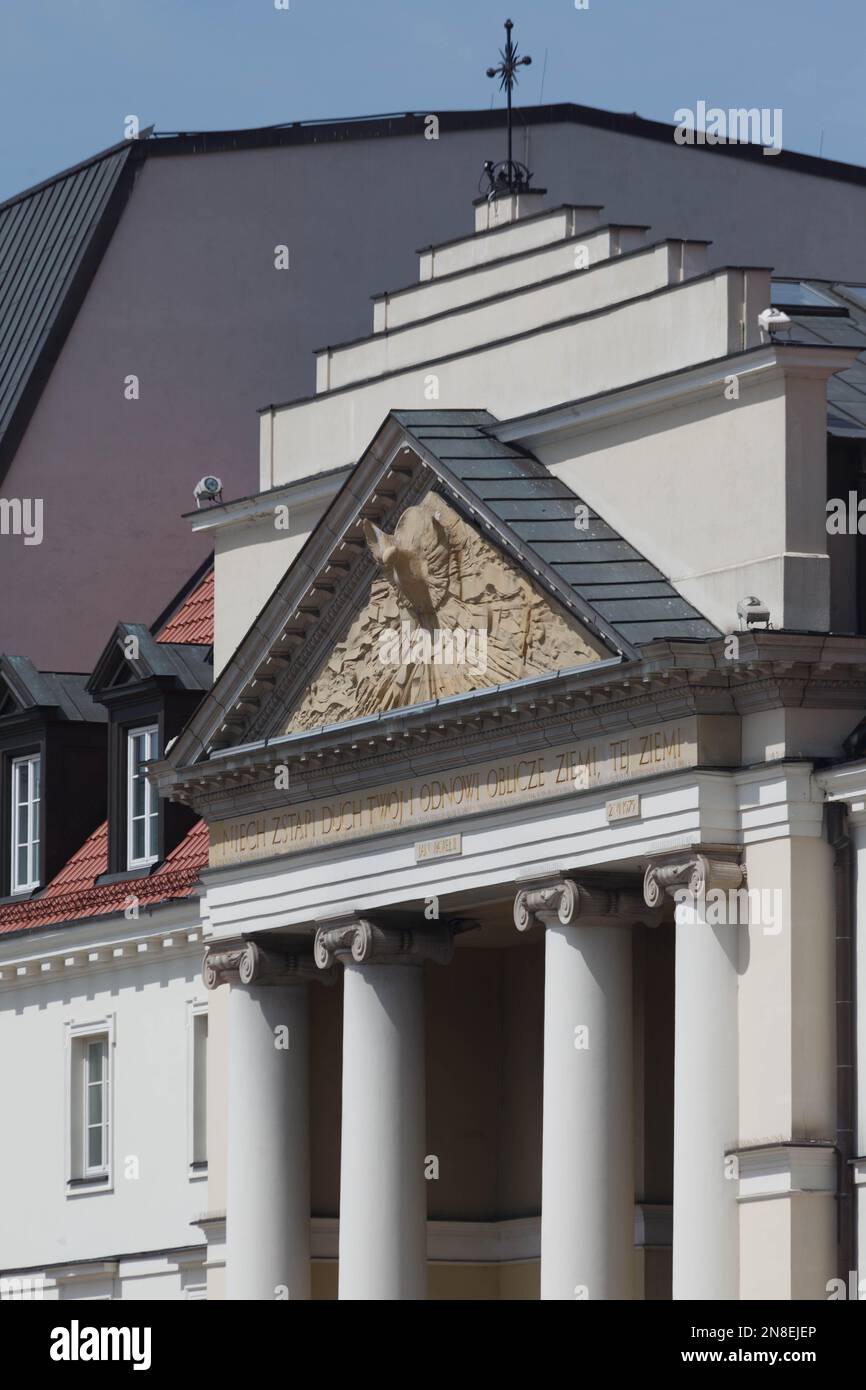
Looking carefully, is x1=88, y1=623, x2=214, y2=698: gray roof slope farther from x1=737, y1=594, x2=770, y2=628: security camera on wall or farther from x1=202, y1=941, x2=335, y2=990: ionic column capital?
x1=737, y1=594, x2=770, y2=628: security camera on wall

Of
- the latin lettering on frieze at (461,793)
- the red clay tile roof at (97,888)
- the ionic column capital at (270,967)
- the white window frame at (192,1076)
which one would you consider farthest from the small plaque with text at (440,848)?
the white window frame at (192,1076)

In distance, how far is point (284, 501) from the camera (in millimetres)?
48969

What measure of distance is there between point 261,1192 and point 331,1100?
200 cm

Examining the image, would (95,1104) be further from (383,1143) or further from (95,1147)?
(383,1143)

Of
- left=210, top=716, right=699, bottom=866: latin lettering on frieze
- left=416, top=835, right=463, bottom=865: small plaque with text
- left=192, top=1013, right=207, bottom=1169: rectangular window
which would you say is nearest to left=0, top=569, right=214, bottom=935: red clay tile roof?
left=192, top=1013, right=207, bottom=1169: rectangular window

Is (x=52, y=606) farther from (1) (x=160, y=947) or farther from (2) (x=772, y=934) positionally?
(2) (x=772, y=934)

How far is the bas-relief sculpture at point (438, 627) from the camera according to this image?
42656mm

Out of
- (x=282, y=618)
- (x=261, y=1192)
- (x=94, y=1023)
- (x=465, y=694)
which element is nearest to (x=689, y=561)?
(x=465, y=694)

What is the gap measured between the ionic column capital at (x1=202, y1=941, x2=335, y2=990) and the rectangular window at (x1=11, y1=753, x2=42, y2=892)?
8.35m

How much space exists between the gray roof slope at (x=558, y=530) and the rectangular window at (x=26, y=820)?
42.9 feet

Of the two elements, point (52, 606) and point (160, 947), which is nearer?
point (160, 947)

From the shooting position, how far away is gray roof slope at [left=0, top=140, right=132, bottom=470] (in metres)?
58.4
